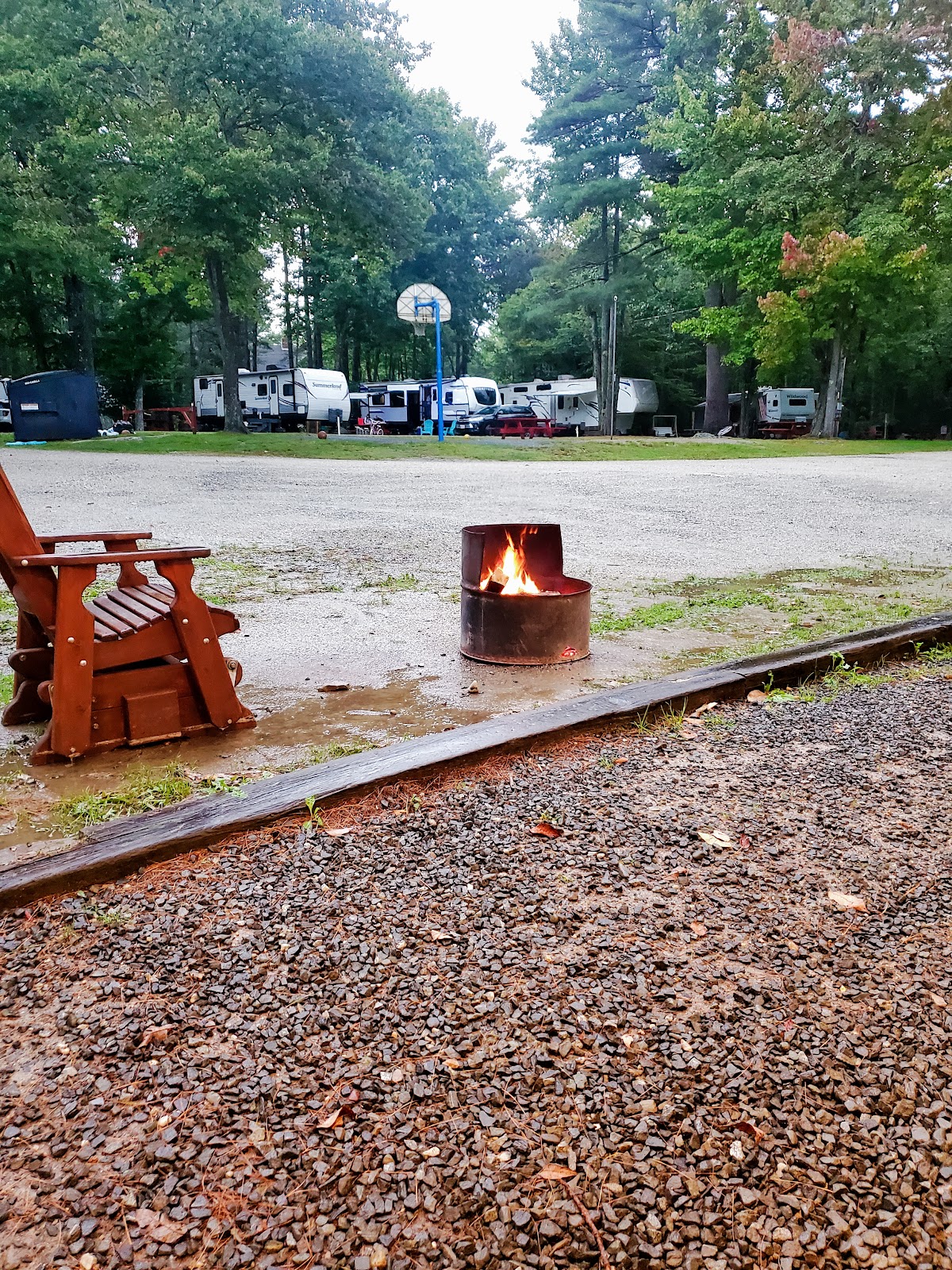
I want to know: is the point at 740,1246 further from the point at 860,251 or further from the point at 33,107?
the point at 33,107

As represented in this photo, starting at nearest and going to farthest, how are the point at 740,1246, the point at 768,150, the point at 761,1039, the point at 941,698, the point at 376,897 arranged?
the point at 740,1246 < the point at 761,1039 < the point at 376,897 < the point at 941,698 < the point at 768,150

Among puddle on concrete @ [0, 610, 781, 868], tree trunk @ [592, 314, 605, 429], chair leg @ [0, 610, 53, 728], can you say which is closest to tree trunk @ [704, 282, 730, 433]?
tree trunk @ [592, 314, 605, 429]

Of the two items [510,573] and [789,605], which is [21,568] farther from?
[789,605]

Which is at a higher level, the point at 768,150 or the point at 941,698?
the point at 768,150

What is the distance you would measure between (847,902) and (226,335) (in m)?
27.0

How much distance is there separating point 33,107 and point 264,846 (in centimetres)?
3017

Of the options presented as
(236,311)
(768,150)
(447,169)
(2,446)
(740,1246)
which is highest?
(447,169)

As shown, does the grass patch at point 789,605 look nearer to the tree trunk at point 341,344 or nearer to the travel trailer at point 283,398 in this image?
the travel trailer at point 283,398

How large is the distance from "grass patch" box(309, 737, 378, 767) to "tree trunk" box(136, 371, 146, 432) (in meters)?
39.1

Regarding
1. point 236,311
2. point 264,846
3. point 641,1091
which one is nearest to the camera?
point 641,1091

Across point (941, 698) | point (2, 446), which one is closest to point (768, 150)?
point (2, 446)

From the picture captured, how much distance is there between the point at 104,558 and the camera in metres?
2.88

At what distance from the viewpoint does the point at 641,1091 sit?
1.59 m

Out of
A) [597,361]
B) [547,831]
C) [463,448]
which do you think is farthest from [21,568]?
[597,361]
